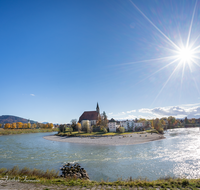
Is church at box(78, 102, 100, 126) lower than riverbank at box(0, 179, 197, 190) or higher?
higher

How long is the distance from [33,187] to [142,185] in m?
8.35

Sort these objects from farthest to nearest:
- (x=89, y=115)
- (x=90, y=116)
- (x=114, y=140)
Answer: (x=89, y=115)
(x=90, y=116)
(x=114, y=140)

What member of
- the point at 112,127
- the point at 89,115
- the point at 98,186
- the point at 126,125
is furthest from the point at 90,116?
the point at 98,186

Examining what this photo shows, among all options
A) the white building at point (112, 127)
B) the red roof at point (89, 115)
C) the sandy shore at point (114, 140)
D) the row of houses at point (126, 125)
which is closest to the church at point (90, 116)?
the red roof at point (89, 115)

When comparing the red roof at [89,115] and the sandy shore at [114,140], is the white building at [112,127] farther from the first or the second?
the red roof at [89,115]

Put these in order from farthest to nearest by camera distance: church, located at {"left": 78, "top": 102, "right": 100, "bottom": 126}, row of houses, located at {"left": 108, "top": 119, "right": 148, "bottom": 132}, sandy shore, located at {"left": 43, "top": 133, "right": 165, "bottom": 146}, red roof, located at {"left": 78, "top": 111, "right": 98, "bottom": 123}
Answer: red roof, located at {"left": 78, "top": 111, "right": 98, "bottom": 123}, church, located at {"left": 78, "top": 102, "right": 100, "bottom": 126}, row of houses, located at {"left": 108, "top": 119, "right": 148, "bottom": 132}, sandy shore, located at {"left": 43, "top": 133, "right": 165, "bottom": 146}

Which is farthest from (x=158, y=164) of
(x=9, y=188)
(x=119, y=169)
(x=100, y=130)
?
(x=100, y=130)

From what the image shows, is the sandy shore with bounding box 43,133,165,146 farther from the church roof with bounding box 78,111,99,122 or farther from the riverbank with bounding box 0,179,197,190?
the church roof with bounding box 78,111,99,122

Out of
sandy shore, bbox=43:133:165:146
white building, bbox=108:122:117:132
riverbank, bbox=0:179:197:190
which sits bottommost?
Result: sandy shore, bbox=43:133:165:146

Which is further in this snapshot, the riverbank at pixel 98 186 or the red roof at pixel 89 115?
the red roof at pixel 89 115

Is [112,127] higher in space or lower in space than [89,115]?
lower

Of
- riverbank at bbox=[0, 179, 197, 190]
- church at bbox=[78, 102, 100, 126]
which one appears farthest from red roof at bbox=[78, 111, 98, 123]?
riverbank at bbox=[0, 179, 197, 190]

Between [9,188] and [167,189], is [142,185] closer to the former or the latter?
[167,189]

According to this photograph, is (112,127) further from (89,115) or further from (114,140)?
(89,115)
